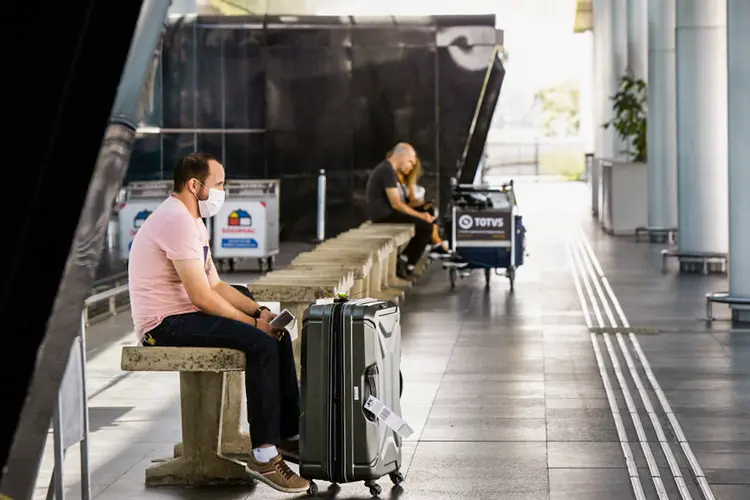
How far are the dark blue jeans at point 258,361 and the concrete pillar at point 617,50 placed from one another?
2770 centimetres

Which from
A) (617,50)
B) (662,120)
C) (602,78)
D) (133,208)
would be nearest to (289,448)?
(133,208)

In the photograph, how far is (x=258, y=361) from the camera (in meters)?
6.21

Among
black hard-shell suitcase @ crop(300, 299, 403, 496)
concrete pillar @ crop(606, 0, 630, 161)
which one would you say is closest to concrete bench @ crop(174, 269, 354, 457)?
black hard-shell suitcase @ crop(300, 299, 403, 496)

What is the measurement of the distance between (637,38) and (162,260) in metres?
25.6

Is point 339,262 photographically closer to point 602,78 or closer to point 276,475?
point 276,475

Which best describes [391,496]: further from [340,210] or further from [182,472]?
[340,210]

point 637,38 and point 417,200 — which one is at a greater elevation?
point 637,38

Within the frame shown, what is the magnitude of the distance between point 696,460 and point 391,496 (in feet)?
5.22

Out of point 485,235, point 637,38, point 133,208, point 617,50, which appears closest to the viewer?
point 485,235

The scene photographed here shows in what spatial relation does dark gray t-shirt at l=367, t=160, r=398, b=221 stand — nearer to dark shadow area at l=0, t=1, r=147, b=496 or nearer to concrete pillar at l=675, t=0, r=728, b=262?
concrete pillar at l=675, t=0, r=728, b=262

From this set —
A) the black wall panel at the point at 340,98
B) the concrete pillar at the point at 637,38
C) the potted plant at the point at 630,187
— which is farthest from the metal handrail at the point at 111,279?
the concrete pillar at the point at 637,38

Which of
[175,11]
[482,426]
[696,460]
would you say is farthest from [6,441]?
[175,11]

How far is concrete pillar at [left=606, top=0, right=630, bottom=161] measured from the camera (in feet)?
113

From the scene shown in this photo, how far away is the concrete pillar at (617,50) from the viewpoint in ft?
113
